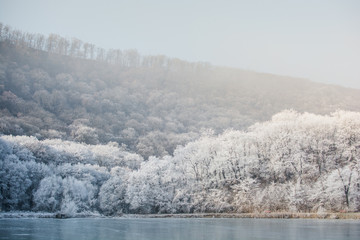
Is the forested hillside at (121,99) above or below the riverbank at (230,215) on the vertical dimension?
above

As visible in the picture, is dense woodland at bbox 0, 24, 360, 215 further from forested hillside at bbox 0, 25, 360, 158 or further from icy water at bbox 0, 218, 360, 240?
icy water at bbox 0, 218, 360, 240

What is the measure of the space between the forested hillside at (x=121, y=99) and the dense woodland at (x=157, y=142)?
0.55 m

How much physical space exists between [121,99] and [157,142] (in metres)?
42.7

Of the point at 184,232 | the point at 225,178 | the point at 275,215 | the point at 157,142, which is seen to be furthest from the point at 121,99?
the point at 184,232

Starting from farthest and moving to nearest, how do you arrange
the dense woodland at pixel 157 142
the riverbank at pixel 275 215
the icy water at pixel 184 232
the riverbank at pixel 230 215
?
1. the dense woodland at pixel 157 142
2. the riverbank at pixel 230 215
3. the riverbank at pixel 275 215
4. the icy water at pixel 184 232

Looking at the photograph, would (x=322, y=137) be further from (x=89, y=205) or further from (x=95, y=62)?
(x=95, y=62)

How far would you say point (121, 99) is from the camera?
169m

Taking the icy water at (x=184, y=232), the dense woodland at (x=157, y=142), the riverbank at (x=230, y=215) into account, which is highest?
the dense woodland at (x=157, y=142)

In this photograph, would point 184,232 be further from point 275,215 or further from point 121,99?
point 121,99

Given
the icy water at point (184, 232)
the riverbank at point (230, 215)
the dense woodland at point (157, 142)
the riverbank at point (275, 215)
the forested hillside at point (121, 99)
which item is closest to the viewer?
the icy water at point (184, 232)

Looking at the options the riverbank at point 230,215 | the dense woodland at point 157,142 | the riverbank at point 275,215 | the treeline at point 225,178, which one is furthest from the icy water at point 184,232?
the dense woodland at point 157,142

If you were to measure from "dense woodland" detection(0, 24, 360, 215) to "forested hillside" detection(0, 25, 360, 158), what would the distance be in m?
0.55

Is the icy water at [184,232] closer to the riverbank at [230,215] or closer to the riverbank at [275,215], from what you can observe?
the riverbank at [275,215]

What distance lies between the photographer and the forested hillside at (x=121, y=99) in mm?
128375
